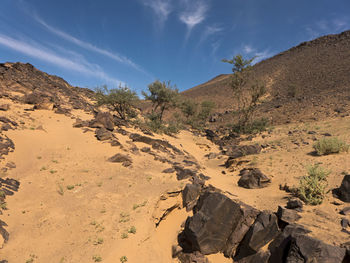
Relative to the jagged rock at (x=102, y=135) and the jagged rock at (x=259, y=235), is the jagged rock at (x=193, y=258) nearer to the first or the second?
the jagged rock at (x=259, y=235)

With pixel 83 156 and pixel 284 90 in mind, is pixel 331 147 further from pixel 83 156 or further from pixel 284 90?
pixel 284 90

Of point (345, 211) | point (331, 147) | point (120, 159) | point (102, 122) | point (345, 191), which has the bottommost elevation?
point (345, 211)

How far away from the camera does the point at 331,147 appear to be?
1019 centimetres

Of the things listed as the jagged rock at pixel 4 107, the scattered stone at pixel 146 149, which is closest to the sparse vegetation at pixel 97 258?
the scattered stone at pixel 146 149

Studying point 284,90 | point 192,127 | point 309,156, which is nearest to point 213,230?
point 309,156

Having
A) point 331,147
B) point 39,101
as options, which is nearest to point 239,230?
point 331,147

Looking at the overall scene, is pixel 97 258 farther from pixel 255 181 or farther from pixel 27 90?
pixel 27 90

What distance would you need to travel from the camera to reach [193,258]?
534 centimetres

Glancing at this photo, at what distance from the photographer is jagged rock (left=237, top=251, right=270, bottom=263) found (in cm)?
461

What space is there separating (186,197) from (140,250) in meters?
2.69

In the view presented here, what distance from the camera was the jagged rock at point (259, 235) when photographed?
197 inches

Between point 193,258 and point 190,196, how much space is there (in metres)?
2.60

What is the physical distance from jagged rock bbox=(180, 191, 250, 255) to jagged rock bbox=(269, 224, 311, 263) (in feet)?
3.81

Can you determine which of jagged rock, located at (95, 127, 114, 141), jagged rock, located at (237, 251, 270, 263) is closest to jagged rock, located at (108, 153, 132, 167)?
jagged rock, located at (95, 127, 114, 141)
